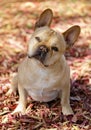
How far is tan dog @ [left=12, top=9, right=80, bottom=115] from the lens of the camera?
3834mm

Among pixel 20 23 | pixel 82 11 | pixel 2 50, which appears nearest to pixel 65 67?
pixel 2 50

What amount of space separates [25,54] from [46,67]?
74.2 inches

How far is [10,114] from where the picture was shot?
444 centimetres

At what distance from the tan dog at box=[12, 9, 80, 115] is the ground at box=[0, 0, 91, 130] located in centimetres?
13

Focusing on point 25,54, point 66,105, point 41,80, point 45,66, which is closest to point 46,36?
point 45,66

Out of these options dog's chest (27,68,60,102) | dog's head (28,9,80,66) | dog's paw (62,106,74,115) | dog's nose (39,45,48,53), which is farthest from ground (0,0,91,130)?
dog's nose (39,45,48,53)

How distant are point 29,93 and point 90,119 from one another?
69 centimetres

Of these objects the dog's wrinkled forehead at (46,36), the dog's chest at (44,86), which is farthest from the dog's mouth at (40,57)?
the dog's chest at (44,86)

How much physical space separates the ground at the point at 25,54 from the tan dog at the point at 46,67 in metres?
0.13

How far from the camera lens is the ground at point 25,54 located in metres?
4.34

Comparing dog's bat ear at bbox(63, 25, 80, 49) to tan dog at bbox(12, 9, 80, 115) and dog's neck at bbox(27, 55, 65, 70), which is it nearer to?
tan dog at bbox(12, 9, 80, 115)

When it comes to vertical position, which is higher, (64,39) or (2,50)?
(64,39)

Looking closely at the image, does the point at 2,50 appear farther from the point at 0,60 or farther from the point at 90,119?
the point at 90,119

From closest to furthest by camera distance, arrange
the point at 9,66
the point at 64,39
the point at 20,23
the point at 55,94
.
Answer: the point at 64,39
the point at 55,94
the point at 9,66
the point at 20,23
